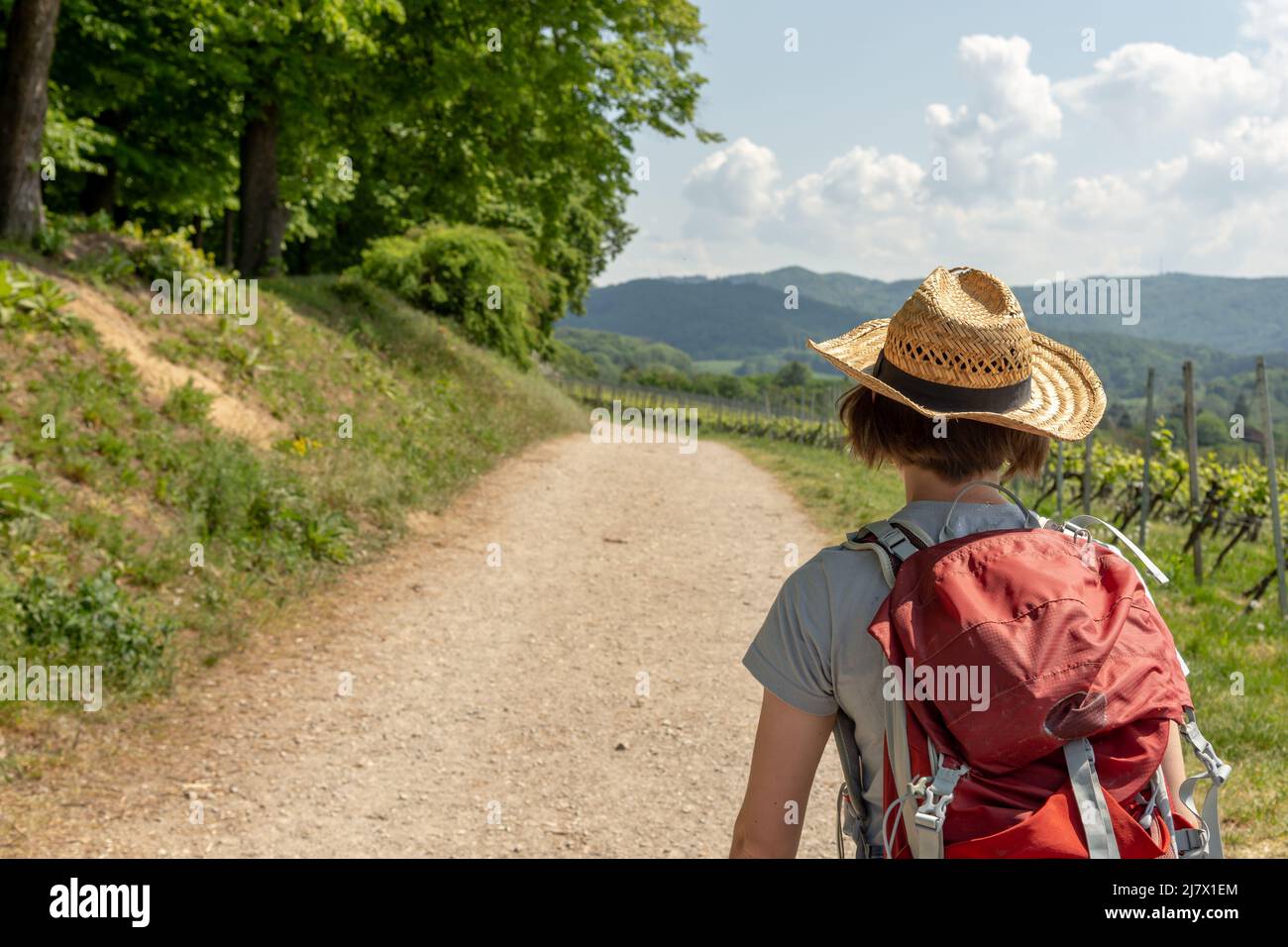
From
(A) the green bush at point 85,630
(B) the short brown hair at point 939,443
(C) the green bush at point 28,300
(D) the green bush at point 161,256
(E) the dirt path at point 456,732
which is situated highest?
(D) the green bush at point 161,256

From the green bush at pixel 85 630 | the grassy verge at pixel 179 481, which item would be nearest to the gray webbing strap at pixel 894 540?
the grassy verge at pixel 179 481

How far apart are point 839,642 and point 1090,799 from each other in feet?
1.56

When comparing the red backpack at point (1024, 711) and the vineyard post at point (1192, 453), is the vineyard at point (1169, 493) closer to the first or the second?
the vineyard post at point (1192, 453)

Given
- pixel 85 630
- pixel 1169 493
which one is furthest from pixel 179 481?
pixel 1169 493

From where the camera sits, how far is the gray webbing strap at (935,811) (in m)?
1.67

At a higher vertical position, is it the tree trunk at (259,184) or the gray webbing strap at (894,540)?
the tree trunk at (259,184)

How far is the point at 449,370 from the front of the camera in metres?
19.4

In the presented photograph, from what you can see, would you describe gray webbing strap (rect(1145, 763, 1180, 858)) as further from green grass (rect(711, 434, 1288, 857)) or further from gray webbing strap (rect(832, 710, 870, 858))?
green grass (rect(711, 434, 1288, 857))

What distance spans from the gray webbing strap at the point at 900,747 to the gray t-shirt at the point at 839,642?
0.20 ft

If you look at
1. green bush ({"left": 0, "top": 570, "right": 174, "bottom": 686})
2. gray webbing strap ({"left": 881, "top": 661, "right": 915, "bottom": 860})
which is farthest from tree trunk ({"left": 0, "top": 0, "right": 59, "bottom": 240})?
gray webbing strap ({"left": 881, "top": 661, "right": 915, "bottom": 860})

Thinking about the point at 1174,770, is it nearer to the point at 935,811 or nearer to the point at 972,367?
the point at 935,811

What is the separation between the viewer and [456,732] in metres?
6.13
